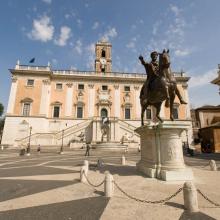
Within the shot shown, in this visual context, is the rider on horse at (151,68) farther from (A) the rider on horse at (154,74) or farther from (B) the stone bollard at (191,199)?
(B) the stone bollard at (191,199)

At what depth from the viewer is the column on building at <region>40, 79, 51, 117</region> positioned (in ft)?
120

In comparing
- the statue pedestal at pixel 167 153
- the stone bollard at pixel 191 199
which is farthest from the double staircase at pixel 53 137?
the stone bollard at pixel 191 199

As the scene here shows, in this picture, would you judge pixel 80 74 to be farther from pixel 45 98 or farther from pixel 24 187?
pixel 24 187

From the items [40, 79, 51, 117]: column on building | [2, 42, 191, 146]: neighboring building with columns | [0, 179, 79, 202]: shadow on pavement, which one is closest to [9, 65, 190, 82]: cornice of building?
[2, 42, 191, 146]: neighboring building with columns

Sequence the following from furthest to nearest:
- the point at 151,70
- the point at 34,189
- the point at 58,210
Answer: the point at 151,70
the point at 34,189
the point at 58,210

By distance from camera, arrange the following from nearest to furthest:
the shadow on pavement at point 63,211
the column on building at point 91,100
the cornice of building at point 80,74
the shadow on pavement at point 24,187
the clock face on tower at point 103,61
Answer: the shadow on pavement at point 63,211, the shadow on pavement at point 24,187, the cornice of building at point 80,74, the column on building at point 91,100, the clock face on tower at point 103,61

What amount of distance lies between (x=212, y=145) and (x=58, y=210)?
101 feet

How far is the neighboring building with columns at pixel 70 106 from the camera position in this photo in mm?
34469

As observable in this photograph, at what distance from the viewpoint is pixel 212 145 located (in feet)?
93.6

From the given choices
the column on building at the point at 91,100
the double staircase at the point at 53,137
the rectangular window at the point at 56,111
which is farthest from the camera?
the column on building at the point at 91,100

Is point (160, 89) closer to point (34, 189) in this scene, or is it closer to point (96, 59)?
point (34, 189)

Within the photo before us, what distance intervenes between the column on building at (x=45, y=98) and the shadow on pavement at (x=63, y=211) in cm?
3444

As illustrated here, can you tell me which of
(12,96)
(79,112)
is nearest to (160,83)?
(79,112)

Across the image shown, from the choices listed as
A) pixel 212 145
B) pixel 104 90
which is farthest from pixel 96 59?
pixel 212 145
